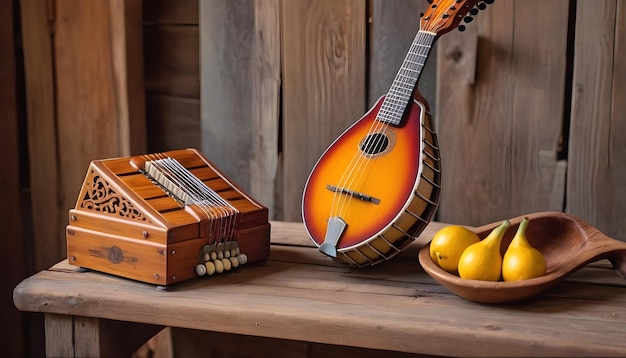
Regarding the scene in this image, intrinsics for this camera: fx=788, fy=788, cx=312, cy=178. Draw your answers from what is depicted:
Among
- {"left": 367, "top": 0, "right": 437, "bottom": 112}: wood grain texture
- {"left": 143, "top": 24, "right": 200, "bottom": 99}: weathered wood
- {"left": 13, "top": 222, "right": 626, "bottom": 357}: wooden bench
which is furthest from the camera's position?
{"left": 143, "top": 24, "right": 200, "bottom": 99}: weathered wood

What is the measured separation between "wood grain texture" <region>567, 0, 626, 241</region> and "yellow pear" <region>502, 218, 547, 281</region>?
441mm

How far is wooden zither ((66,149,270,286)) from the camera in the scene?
4.12ft

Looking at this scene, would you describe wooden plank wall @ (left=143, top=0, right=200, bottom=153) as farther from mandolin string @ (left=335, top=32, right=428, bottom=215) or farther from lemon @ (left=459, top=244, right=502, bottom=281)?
lemon @ (left=459, top=244, right=502, bottom=281)

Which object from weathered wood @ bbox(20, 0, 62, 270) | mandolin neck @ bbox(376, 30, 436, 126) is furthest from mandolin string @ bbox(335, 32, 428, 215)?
weathered wood @ bbox(20, 0, 62, 270)

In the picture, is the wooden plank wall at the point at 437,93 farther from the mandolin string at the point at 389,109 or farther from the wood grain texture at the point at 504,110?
the mandolin string at the point at 389,109

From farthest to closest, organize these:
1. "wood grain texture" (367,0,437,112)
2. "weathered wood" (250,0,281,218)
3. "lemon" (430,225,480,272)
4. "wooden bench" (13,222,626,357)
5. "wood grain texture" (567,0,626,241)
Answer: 1. "weathered wood" (250,0,281,218)
2. "wood grain texture" (367,0,437,112)
3. "wood grain texture" (567,0,626,241)
4. "lemon" (430,225,480,272)
5. "wooden bench" (13,222,626,357)

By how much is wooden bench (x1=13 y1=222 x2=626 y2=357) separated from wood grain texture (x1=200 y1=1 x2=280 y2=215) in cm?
41

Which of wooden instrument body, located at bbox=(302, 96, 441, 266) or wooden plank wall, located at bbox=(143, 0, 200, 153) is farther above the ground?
wooden plank wall, located at bbox=(143, 0, 200, 153)

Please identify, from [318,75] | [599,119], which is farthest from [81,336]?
[599,119]

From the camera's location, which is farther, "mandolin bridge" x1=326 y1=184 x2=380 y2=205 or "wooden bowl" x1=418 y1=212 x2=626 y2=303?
"mandolin bridge" x1=326 y1=184 x2=380 y2=205

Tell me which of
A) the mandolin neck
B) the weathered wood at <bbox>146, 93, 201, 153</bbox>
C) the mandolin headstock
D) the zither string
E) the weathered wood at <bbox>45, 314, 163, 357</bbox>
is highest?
the mandolin headstock

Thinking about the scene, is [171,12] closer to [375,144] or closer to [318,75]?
[318,75]

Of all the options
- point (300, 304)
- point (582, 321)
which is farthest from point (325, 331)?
point (582, 321)

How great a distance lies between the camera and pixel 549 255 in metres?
1.33
